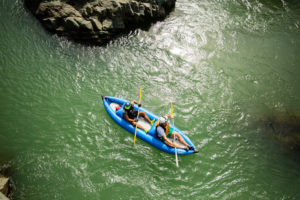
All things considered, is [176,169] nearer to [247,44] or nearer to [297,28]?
[247,44]

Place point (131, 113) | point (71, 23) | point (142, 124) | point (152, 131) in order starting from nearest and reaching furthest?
point (152, 131) → point (131, 113) → point (142, 124) → point (71, 23)

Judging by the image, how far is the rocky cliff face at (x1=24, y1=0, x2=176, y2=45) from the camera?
830cm

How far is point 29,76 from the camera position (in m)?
7.22

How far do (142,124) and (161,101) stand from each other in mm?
1246

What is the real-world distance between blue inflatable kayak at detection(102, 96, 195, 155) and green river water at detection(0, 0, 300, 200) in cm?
28

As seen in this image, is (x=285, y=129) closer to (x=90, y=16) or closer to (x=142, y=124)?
(x=142, y=124)

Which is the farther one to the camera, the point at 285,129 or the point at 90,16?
the point at 90,16

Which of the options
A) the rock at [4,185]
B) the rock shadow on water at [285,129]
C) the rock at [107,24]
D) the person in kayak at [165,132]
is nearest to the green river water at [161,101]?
the rock shadow on water at [285,129]

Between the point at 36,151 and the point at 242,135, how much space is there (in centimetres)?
665

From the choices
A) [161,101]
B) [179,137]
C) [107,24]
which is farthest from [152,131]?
[107,24]

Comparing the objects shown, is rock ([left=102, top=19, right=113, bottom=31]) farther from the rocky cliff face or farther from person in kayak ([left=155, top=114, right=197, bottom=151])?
person in kayak ([left=155, top=114, right=197, bottom=151])

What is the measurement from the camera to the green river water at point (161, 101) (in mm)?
5355

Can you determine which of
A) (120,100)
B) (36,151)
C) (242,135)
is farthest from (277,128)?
(36,151)

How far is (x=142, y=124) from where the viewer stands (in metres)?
6.16
